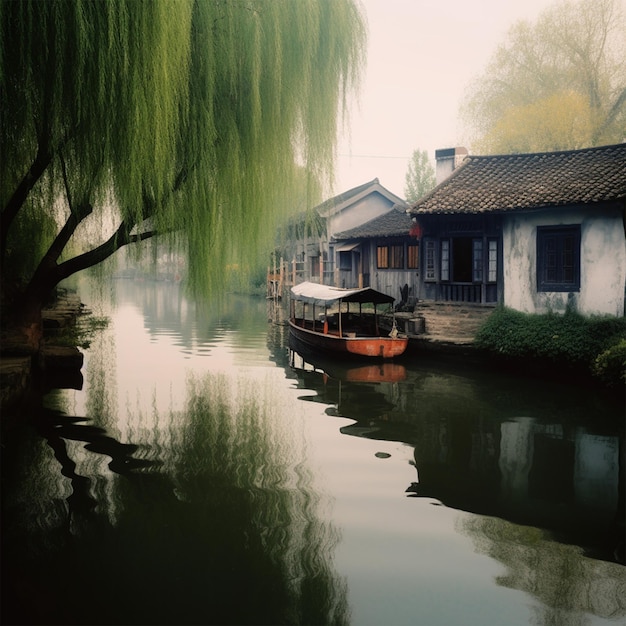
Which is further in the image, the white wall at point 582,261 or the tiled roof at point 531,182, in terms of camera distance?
the tiled roof at point 531,182

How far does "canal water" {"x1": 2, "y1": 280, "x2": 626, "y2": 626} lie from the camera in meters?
4.52

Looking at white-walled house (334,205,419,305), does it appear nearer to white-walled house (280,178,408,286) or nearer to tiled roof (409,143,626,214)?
white-walled house (280,178,408,286)

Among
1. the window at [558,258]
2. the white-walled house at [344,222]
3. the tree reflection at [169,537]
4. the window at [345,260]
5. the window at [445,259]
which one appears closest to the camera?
the tree reflection at [169,537]

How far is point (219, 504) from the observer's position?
6281mm

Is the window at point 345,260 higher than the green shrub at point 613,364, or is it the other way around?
the window at point 345,260

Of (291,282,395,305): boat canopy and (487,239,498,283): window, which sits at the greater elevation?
(487,239,498,283): window

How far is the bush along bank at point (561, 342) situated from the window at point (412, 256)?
Result: 749 cm

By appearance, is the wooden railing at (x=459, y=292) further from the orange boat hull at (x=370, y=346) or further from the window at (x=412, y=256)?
the window at (x=412, y=256)

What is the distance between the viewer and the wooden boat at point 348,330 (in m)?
16.8

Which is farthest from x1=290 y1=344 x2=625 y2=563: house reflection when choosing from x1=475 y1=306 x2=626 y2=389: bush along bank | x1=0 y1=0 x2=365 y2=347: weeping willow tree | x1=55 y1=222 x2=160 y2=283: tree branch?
x1=55 y1=222 x2=160 y2=283: tree branch

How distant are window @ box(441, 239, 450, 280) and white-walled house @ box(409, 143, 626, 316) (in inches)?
1.2

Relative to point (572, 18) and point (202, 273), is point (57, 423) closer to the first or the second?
point (202, 273)

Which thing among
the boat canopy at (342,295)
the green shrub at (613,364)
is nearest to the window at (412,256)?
the boat canopy at (342,295)

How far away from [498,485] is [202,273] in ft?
16.1
